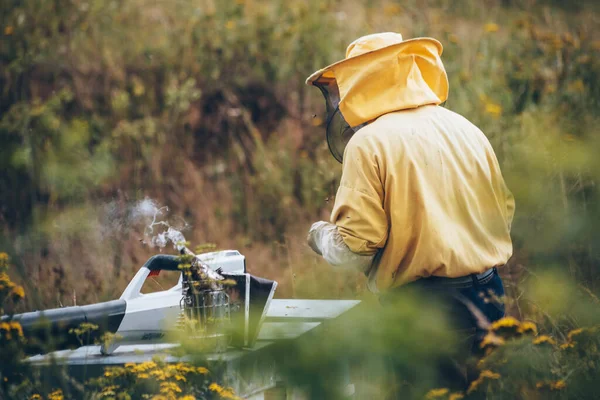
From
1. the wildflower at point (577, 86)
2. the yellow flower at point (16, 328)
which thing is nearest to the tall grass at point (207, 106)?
the wildflower at point (577, 86)

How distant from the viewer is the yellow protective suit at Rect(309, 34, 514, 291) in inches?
97.5

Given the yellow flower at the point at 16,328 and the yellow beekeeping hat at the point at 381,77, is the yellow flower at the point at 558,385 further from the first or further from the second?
the yellow flower at the point at 16,328

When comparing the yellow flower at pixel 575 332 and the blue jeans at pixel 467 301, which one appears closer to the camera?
the yellow flower at pixel 575 332

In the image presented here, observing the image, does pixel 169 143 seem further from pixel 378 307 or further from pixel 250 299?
pixel 378 307

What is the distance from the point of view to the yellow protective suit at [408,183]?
248 centimetres

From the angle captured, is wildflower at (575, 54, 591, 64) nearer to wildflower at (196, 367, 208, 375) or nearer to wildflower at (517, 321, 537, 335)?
wildflower at (517, 321, 537, 335)

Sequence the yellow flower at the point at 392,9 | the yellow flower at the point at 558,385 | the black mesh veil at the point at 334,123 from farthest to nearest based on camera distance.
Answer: the yellow flower at the point at 392,9 < the black mesh veil at the point at 334,123 < the yellow flower at the point at 558,385

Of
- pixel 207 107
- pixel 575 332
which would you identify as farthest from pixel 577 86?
pixel 207 107

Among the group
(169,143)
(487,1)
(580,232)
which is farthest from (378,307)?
(487,1)

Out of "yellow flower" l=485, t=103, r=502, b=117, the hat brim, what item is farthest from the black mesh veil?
"yellow flower" l=485, t=103, r=502, b=117

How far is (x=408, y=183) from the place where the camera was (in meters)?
2.49

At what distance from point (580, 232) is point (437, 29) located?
5.80m

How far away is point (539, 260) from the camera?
173 cm

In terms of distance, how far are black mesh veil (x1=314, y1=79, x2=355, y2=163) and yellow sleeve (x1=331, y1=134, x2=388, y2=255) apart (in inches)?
16.6
